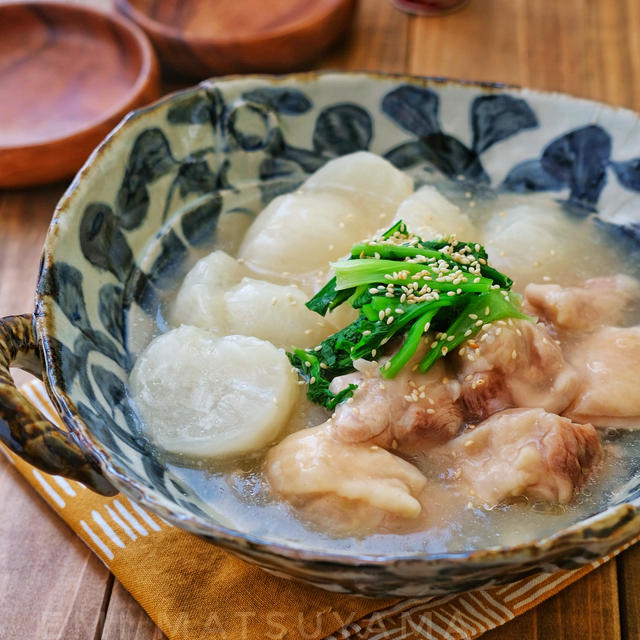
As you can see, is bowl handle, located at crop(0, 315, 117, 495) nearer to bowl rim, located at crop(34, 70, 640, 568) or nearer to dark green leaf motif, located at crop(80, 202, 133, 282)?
bowl rim, located at crop(34, 70, 640, 568)

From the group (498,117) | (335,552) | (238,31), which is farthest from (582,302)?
(238,31)

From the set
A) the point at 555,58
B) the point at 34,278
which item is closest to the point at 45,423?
the point at 34,278

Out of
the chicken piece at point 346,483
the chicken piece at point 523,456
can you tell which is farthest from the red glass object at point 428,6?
the chicken piece at point 346,483

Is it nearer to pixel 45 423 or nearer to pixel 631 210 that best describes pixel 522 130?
pixel 631 210

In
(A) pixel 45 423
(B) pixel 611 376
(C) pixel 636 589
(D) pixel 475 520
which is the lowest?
(C) pixel 636 589

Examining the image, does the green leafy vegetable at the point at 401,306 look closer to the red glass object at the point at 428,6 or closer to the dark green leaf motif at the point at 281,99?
the dark green leaf motif at the point at 281,99

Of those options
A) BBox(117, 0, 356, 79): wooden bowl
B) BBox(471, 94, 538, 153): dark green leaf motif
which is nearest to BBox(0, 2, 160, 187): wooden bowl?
BBox(117, 0, 356, 79): wooden bowl
